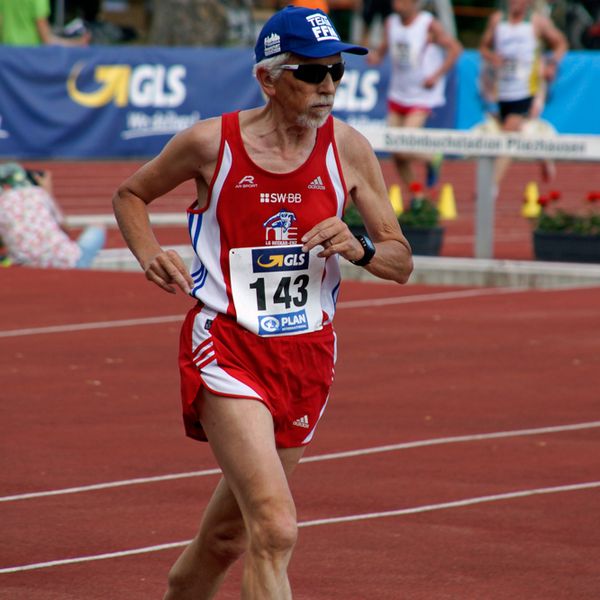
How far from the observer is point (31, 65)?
23.8 metres

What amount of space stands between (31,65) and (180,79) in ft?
8.39

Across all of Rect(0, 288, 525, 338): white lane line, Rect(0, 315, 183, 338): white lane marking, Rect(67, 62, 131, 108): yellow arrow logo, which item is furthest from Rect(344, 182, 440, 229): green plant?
Rect(67, 62, 131, 108): yellow arrow logo

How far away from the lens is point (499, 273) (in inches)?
570

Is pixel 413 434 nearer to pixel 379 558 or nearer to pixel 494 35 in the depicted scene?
pixel 379 558

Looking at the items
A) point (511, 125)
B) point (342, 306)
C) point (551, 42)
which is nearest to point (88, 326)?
point (342, 306)

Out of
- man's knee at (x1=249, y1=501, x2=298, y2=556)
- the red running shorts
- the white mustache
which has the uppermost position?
the white mustache

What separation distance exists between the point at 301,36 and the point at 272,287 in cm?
71

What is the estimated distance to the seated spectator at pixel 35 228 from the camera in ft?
46.0

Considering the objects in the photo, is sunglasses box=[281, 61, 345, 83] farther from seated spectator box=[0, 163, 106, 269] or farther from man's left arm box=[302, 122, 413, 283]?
seated spectator box=[0, 163, 106, 269]

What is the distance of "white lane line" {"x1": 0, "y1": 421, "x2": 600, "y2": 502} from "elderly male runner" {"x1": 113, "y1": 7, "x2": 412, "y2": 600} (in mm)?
2414

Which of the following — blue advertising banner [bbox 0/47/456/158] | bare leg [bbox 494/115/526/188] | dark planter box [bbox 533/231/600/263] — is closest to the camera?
dark planter box [bbox 533/231/600/263]

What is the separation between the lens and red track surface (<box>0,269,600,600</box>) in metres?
6.28

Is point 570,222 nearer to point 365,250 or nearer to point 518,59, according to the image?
point 518,59

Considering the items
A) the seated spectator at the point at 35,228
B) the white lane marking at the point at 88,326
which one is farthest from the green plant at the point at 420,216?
the white lane marking at the point at 88,326
